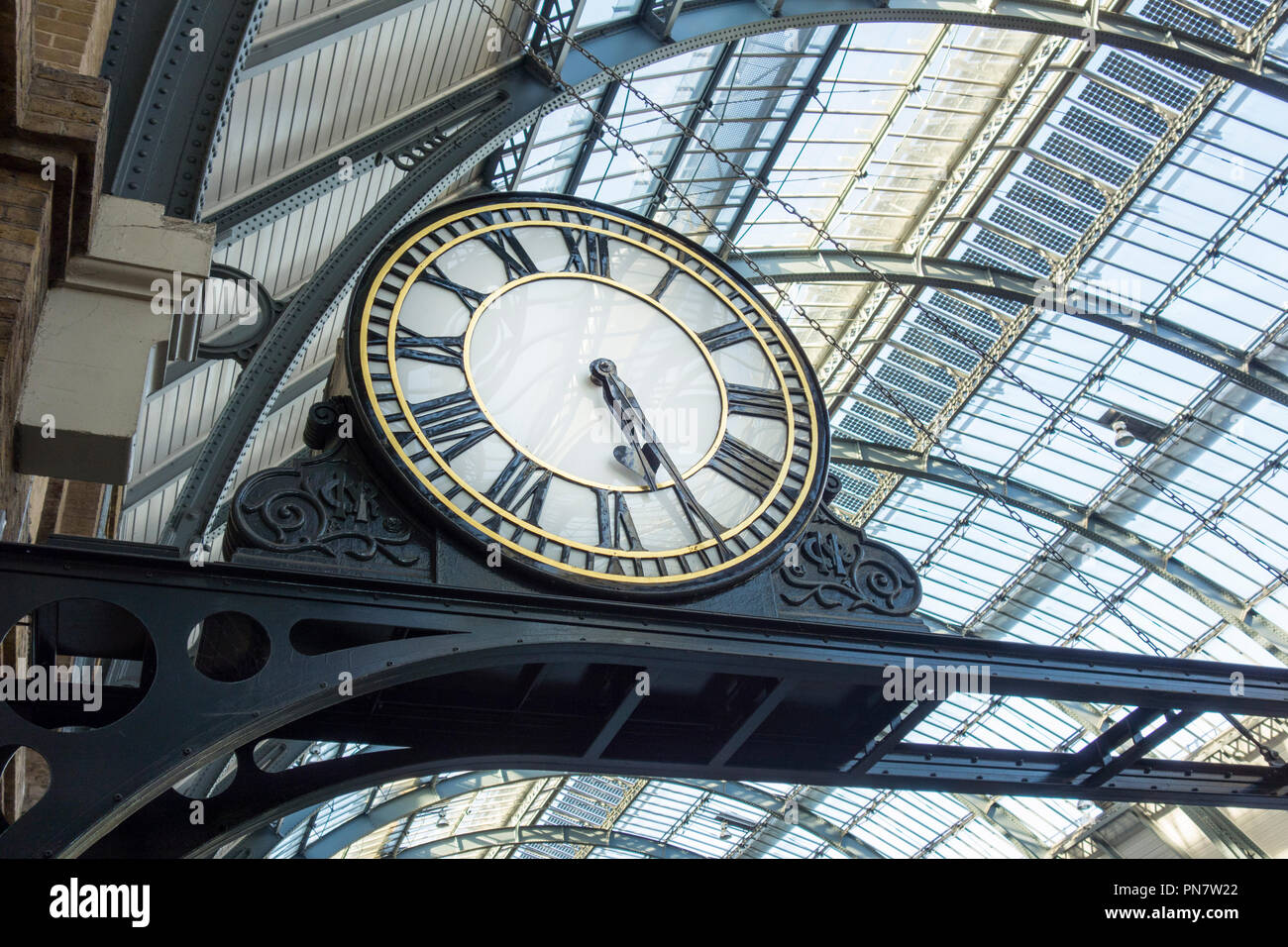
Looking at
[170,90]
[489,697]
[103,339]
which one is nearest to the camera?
[103,339]

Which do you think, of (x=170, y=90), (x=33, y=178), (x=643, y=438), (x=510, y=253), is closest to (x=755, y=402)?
(x=643, y=438)

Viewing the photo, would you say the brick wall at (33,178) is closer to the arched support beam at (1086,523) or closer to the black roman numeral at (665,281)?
the black roman numeral at (665,281)

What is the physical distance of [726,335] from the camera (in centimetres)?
714

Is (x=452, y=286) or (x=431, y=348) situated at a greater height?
(x=452, y=286)

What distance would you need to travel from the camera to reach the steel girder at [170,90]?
19.1ft

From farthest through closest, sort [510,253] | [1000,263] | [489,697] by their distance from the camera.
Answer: [1000,263], [510,253], [489,697]

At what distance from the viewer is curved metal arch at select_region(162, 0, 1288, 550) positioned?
35.0 ft

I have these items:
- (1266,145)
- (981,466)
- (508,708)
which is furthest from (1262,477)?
(508,708)

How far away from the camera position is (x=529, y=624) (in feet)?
18.2

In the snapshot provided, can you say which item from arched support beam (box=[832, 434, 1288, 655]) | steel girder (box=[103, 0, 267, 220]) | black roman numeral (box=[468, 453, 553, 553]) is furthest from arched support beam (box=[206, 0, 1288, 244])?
arched support beam (box=[832, 434, 1288, 655])

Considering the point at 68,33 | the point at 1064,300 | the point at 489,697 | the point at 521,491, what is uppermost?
the point at 1064,300

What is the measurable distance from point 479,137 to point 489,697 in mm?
6873

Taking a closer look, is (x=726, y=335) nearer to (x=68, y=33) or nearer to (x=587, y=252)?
(x=587, y=252)
